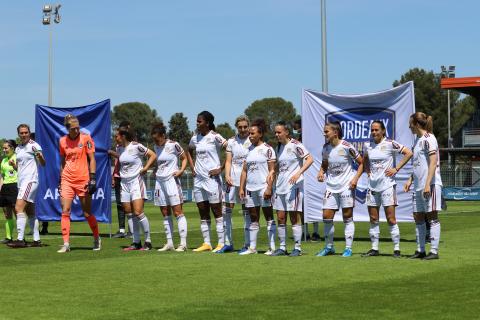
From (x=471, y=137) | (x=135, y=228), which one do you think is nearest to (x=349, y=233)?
(x=135, y=228)

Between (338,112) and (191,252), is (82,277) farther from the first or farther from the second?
(338,112)

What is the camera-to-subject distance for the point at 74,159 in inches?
613

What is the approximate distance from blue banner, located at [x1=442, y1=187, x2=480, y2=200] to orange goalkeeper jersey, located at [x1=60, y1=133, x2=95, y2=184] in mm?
37192

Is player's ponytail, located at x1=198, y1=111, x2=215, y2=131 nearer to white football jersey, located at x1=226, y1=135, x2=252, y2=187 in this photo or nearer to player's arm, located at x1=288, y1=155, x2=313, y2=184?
white football jersey, located at x1=226, y1=135, x2=252, y2=187

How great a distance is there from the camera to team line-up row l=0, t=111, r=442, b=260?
44.9ft

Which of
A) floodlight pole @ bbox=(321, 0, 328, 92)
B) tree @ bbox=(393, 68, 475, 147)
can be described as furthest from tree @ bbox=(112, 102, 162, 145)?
floodlight pole @ bbox=(321, 0, 328, 92)

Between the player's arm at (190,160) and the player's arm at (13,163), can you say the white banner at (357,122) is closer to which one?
the player's arm at (190,160)

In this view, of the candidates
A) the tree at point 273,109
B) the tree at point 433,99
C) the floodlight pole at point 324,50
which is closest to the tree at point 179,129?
the tree at point 273,109

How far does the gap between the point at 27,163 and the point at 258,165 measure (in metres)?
5.16

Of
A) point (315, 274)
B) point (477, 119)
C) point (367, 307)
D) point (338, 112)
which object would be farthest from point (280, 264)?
point (477, 119)

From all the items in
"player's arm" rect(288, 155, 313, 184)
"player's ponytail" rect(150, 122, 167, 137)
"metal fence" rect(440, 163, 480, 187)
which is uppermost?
"player's ponytail" rect(150, 122, 167, 137)

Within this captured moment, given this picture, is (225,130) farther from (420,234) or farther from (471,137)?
(420,234)

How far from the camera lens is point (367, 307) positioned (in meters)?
8.69

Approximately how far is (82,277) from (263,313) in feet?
12.6
